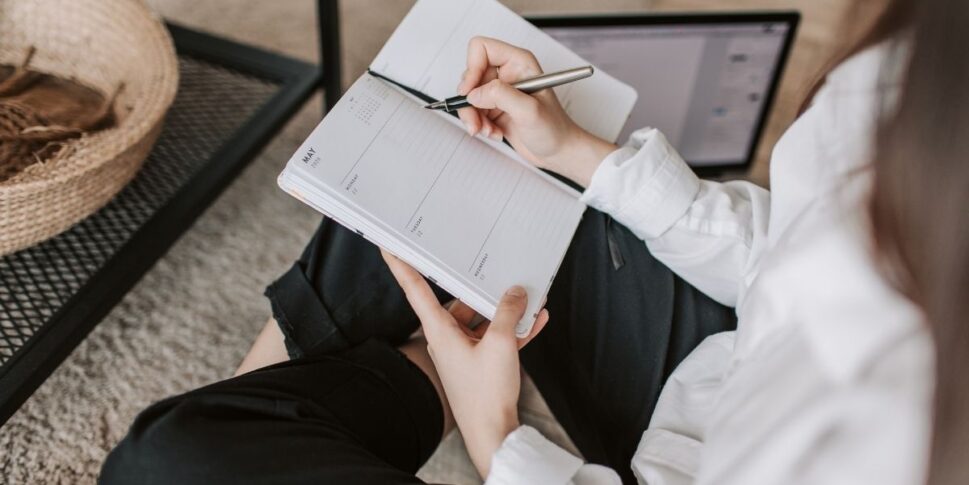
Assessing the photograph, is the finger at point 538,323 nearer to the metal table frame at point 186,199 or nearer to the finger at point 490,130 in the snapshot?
the finger at point 490,130

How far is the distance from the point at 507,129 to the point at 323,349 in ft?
0.80

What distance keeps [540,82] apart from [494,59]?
0.05 metres

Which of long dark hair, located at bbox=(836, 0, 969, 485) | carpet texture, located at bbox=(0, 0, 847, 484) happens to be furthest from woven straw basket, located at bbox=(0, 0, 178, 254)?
long dark hair, located at bbox=(836, 0, 969, 485)

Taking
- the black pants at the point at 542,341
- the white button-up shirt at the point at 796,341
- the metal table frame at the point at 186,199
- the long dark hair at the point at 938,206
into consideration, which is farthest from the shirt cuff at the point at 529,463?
the metal table frame at the point at 186,199

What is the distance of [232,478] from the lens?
0.46 meters

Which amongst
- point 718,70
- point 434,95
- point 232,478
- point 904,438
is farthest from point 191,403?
point 718,70

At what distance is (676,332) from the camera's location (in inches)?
24.7

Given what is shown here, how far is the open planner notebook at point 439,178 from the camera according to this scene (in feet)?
1.81

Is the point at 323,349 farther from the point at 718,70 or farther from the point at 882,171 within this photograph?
the point at 718,70

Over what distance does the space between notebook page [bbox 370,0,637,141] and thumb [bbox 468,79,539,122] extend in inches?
3.0

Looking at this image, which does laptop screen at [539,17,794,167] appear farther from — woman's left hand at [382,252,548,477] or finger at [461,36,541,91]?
woman's left hand at [382,252,548,477]

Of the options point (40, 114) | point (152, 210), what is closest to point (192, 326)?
point (152, 210)

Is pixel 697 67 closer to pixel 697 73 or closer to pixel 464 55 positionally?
pixel 697 73

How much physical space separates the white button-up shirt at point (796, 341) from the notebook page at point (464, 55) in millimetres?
111
